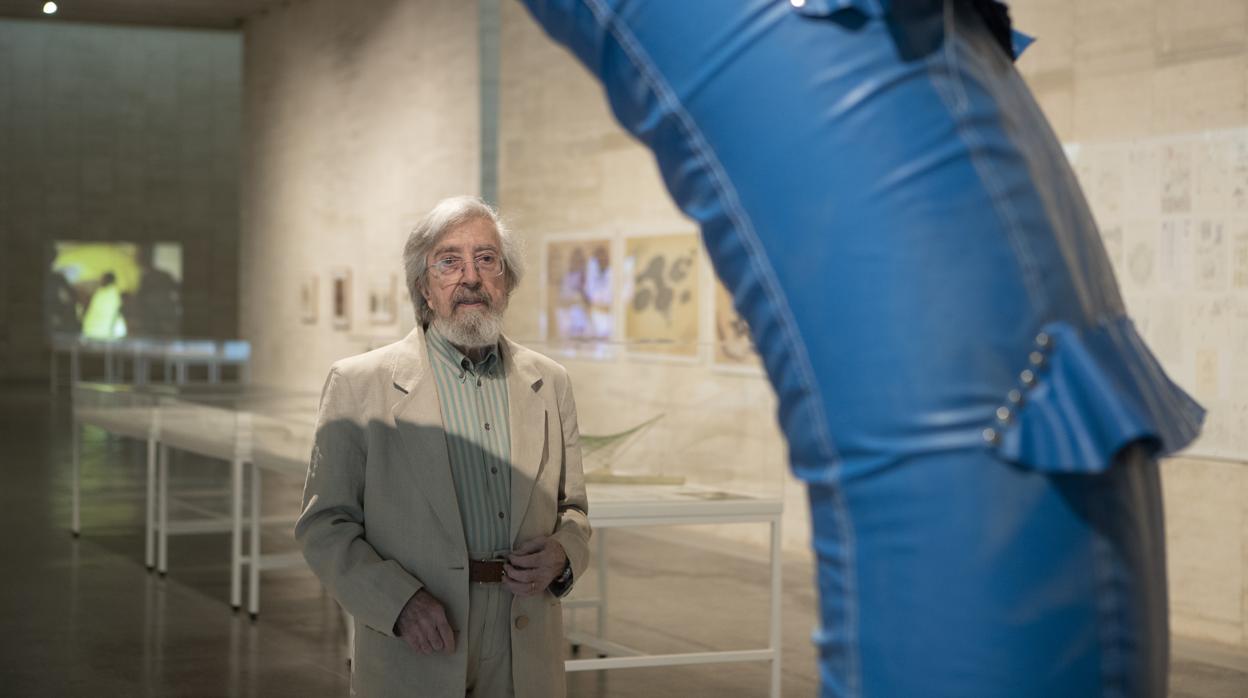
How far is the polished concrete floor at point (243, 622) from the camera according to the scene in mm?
7199

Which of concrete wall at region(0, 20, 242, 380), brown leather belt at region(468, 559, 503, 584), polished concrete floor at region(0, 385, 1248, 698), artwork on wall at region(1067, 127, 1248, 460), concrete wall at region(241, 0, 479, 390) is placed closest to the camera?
brown leather belt at region(468, 559, 503, 584)

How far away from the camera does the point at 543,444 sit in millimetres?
3393

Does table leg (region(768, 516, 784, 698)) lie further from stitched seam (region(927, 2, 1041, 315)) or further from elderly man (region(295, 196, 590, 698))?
stitched seam (region(927, 2, 1041, 315))

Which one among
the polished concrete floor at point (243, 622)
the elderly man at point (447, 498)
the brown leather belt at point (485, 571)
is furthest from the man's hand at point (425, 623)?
the polished concrete floor at point (243, 622)

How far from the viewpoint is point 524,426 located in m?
3.35

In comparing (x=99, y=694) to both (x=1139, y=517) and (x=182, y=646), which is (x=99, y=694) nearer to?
(x=182, y=646)

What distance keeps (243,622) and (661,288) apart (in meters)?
4.96

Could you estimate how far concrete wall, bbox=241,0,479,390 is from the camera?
16688 millimetres

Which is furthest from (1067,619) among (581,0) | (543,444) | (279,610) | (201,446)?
(201,446)

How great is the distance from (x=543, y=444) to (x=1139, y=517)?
1907mm

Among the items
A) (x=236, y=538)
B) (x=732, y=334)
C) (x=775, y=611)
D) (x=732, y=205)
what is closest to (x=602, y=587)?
(x=775, y=611)

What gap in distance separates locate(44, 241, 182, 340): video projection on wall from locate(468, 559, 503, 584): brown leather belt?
108 feet

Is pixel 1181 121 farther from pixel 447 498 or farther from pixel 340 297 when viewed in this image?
pixel 340 297

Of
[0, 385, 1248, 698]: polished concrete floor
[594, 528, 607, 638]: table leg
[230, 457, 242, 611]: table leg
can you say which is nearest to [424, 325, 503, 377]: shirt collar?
[0, 385, 1248, 698]: polished concrete floor
